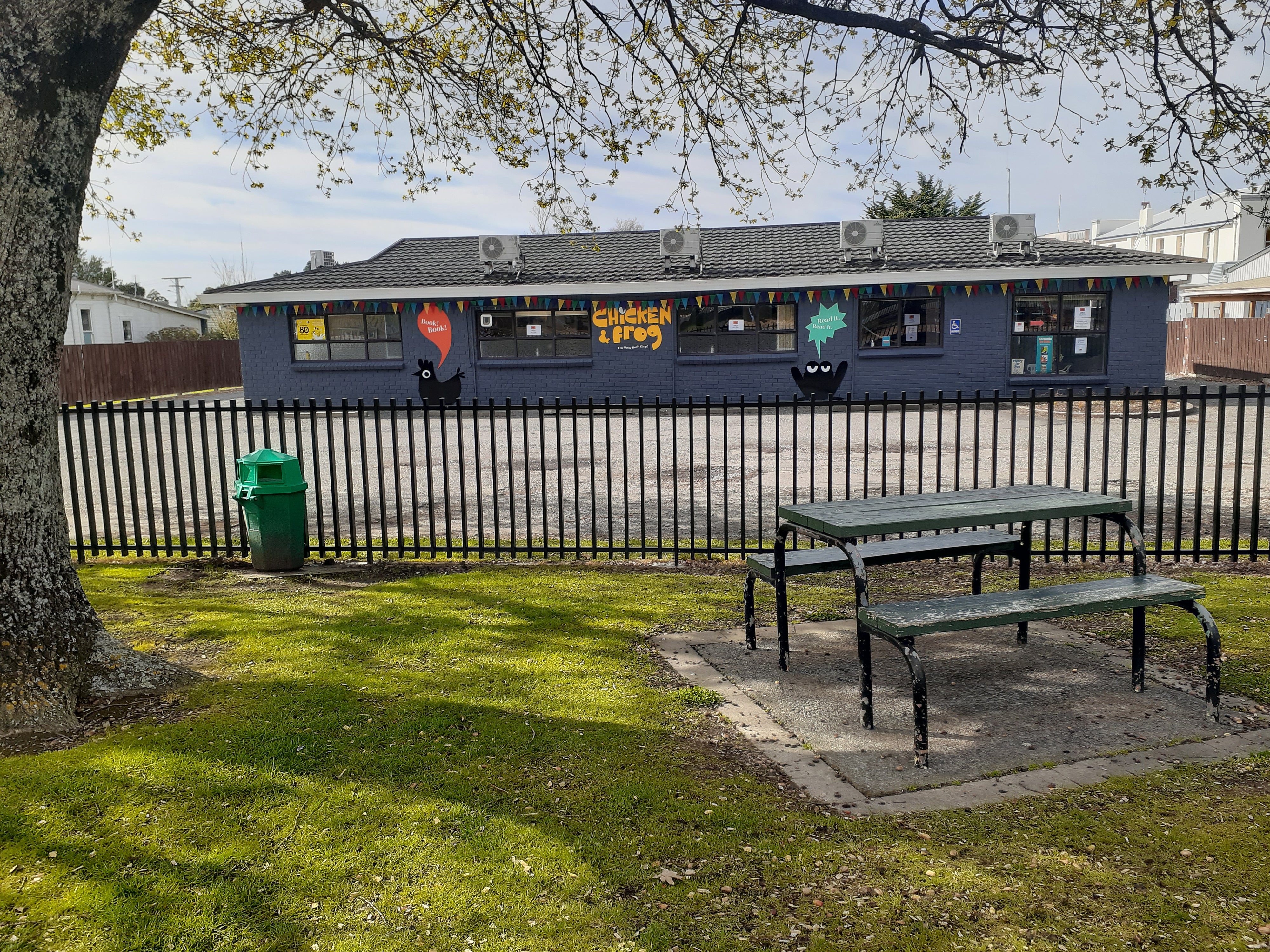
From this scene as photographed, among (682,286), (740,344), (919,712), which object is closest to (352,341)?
(682,286)

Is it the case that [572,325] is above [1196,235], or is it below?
below

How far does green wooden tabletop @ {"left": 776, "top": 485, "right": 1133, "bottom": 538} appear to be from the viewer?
4.85m

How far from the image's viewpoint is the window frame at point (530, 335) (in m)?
24.8

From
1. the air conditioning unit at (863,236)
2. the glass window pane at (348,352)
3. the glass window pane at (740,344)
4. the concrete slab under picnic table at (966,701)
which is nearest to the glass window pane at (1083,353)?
the air conditioning unit at (863,236)

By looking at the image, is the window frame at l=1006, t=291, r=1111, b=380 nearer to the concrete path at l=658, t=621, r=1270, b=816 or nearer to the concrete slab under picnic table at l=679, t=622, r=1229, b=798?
the concrete slab under picnic table at l=679, t=622, r=1229, b=798

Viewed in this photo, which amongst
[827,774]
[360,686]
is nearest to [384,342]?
[360,686]

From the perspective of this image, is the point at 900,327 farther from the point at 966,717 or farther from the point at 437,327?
the point at 966,717

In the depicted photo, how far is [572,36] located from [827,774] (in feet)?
24.6

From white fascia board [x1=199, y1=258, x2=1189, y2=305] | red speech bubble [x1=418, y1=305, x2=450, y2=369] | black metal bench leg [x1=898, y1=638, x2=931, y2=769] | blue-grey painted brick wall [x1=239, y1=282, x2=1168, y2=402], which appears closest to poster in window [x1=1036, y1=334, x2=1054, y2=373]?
blue-grey painted brick wall [x1=239, y1=282, x2=1168, y2=402]

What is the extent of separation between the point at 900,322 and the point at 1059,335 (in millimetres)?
4060

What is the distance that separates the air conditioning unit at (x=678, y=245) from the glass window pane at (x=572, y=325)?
2.83 metres

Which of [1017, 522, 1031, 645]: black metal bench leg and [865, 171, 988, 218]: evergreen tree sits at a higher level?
[865, 171, 988, 218]: evergreen tree

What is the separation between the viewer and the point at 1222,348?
30.7 metres

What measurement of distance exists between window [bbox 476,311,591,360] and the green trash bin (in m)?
17.1
